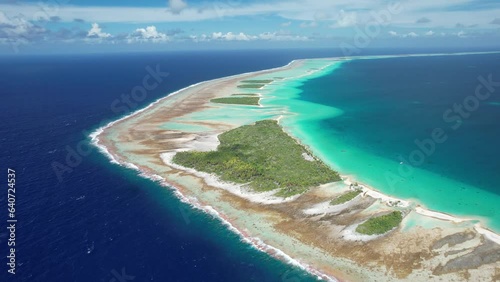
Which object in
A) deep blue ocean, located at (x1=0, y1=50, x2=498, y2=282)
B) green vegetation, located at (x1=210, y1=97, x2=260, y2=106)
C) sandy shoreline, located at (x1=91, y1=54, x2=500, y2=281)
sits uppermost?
green vegetation, located at (x1=210, y1=97, x2=260, y2=106)

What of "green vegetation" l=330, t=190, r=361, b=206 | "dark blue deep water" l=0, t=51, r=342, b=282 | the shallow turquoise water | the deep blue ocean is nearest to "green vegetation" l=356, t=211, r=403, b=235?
"green vegetation" l=330, t=190, r=361, b=206

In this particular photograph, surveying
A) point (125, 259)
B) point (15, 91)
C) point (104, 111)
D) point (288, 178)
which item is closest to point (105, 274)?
point (125, 259)

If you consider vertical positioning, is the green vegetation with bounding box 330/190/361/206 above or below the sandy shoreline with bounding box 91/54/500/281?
above

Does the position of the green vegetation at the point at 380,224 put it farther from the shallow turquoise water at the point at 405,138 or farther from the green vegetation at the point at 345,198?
the shallow turquoise water at the point at 405,138

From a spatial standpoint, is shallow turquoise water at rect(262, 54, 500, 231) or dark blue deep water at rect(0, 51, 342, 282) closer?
dark blue deep water at rect(0, 51, 342, 282)

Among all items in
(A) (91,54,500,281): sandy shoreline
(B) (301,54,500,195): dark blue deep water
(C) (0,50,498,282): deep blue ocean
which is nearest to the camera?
(C) (0,50,498,282): deep blue ocean

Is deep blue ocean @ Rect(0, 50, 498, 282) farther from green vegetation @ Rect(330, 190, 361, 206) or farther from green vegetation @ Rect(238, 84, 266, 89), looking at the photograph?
green vegetation @ Rect(238, 84, 266, 89)
